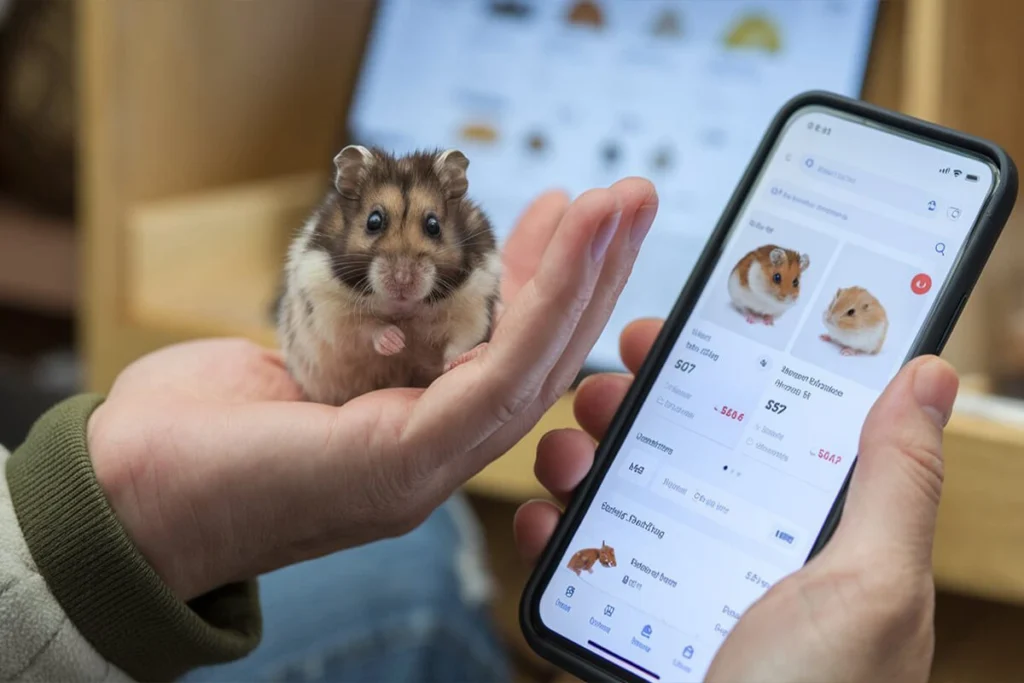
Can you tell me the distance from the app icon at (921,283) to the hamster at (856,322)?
2 centimetres

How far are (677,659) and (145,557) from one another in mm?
307

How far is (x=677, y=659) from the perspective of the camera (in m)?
0.56

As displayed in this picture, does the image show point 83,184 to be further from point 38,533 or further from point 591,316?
point 591,316

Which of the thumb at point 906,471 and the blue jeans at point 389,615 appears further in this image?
the blue jeans at point 389,615

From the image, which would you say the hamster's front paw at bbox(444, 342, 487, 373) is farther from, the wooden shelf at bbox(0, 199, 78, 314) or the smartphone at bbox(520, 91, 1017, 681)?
the wooden shelf at bbox(0, 199, 78, 314)

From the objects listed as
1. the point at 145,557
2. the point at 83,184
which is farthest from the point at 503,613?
the point at 83,184

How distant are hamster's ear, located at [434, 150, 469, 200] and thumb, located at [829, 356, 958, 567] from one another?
24 cm

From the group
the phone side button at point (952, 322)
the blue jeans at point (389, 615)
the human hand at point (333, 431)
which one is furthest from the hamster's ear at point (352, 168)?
the blue jeans at point (389, 615)

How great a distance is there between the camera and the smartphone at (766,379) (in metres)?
0.55

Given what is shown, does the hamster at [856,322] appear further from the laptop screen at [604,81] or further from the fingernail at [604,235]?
the laptop screen at [604,81]

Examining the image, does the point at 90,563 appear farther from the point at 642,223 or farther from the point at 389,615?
the point at 389,615

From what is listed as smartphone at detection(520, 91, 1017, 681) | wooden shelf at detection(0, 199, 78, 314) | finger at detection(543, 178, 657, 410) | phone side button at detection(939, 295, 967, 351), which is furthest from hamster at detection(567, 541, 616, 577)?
wooden shelf at detection(0, 199, 78, 314)

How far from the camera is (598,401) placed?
645 mm

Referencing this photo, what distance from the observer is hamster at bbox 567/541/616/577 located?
60cm
